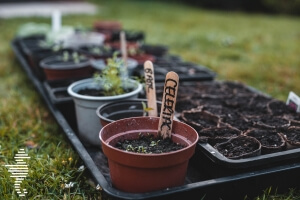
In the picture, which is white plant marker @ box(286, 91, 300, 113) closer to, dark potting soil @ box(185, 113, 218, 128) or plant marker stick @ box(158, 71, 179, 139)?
dark potting soil @ box(185, 113, 218, 128)

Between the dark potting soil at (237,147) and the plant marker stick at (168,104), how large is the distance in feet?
0.98

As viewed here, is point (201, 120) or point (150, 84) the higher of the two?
point (150, 84)

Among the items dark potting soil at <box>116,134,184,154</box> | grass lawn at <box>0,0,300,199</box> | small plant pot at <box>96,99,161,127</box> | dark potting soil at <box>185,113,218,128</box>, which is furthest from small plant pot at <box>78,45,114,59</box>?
dark potting soil at <box>116,134,184,154</box>

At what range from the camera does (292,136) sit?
2.20 metres

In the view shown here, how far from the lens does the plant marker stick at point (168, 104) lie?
185 cm

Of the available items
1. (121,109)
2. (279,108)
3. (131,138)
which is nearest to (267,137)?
(279,108)

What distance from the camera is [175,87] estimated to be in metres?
1.86

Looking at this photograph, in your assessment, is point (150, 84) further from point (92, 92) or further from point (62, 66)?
point (62, 66)

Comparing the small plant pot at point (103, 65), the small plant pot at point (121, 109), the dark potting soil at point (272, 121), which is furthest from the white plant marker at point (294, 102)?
the small plant pot at point (103, 65)

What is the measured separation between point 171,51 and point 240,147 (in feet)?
11.1

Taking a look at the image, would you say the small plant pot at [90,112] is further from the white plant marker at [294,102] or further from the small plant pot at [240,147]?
the white plant marker at [294,102]

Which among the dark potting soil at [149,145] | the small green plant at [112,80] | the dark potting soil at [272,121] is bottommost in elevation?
the dark potting soil at [272,121]

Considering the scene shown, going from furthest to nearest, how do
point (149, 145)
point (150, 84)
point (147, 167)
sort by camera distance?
point (150, 84) → point (149, 145) → point (147, 167)

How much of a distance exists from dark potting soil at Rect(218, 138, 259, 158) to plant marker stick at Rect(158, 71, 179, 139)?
299 mm
